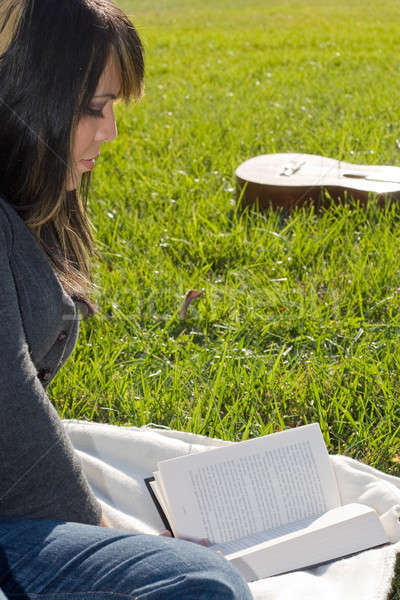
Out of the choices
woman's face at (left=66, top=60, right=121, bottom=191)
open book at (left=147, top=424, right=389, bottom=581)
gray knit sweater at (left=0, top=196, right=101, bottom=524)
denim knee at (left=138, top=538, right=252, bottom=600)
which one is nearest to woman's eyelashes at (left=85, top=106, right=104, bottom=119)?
woman's face at (left=66, top=60, right=121, bottom=191)

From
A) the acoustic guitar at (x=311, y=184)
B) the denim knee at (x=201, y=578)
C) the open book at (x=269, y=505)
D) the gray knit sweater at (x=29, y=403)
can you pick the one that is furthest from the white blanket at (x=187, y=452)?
the acoustic guitar at (x=311, y=184)

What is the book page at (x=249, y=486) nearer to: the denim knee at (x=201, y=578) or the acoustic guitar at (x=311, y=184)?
the denim knee at (x=201, y=578)

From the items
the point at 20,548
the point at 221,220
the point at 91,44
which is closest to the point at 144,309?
the point at 221,220

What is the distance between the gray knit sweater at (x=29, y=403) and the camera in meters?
1.44

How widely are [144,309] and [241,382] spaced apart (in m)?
0.65

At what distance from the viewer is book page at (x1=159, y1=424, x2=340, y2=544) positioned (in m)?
1.75

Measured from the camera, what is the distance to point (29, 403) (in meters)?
1.46

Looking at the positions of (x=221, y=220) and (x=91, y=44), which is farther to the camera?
(x=221, y=220)

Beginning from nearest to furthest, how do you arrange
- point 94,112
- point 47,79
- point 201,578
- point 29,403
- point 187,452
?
point 201,578 → point 29,403 → point 47,79 → point 94,112 → point 187,452

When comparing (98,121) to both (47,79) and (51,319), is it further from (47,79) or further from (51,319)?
(51,319)

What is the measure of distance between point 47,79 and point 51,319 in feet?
1.69

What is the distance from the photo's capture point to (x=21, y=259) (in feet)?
5.25

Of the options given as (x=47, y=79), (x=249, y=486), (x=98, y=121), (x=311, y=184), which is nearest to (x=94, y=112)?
(x=98, y=121)

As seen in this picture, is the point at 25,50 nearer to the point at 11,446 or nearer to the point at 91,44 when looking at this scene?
the point at 91,44
